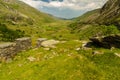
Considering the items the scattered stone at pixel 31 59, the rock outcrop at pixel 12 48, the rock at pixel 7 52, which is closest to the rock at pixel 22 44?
the rock outcrop at pixel 12 48

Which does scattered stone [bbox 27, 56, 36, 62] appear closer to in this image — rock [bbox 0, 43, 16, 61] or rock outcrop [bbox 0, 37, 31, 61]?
rock [bbox 0, 43, 16, 61]

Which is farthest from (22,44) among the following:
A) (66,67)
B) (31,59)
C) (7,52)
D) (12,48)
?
(66,67)

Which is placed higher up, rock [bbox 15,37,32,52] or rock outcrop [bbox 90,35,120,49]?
rock outcrop [bbox 90,35,120,49]

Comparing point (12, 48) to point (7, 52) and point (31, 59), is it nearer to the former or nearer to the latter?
point (7, 52)

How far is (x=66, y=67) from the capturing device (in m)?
45.3

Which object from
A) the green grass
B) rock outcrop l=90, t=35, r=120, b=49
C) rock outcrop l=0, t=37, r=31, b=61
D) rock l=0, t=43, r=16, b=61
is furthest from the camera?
rock outcrop l=0, t=37, r=31, b=61

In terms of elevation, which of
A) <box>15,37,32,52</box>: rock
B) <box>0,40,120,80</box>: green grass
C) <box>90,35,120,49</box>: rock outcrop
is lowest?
<box>0,40,120,80</box>: green grass

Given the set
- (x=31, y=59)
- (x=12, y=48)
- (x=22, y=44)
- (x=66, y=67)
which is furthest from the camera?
(x=22, y=44)

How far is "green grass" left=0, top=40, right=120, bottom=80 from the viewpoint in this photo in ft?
141

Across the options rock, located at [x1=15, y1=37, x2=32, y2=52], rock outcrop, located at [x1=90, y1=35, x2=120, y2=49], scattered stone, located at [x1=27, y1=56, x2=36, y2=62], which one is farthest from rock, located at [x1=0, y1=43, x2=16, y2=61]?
rock outcrop, located at [x1=90, y1=35, x2=120, y2=49]

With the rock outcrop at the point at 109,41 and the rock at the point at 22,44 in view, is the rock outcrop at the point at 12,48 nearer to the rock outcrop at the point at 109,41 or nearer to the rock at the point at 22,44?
the rock at the point at 22,44

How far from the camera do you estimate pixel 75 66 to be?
45.4m

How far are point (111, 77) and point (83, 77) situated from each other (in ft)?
18.4

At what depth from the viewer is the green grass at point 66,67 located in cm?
4297
